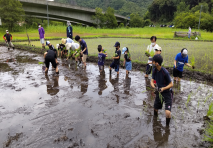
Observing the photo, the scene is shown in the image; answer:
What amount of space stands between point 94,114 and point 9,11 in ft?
107

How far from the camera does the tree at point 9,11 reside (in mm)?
28375

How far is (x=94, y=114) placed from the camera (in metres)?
3.92

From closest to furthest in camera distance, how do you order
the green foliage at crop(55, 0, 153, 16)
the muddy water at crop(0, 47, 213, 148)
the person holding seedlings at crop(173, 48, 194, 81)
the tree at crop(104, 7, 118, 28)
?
1. the muddy water at crop(0, 47, 213, 148)
2. the person holding seedlings at crop(173, 48, 194, 81)
3. the tree at crop(104, 7, 118, 28)
4. the green foliage at crop(55, 0, 153, 16)

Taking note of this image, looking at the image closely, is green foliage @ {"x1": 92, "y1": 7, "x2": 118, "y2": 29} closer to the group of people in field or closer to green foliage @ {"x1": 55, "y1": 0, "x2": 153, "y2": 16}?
the group of people in field

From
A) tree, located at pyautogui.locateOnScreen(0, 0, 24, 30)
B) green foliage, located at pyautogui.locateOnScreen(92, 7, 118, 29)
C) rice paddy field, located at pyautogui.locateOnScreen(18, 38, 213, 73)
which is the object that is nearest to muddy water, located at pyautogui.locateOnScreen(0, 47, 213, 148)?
rice paddy field, located at pyautogui.locateOnScreen(18, 38, 213, 73)

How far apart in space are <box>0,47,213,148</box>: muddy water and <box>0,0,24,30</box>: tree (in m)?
27.6

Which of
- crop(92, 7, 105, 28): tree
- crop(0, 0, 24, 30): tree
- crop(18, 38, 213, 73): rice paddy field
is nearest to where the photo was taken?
crop(18, 38, 213, 73): rice paddy field

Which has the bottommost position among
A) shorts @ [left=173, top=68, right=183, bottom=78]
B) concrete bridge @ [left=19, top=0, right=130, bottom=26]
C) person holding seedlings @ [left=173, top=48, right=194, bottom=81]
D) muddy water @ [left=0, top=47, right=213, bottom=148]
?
muddy water @ [left=0, top=47, right=213, bottom=148]

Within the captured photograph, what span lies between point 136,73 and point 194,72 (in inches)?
91.3

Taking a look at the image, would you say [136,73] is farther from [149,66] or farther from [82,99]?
[82,99]

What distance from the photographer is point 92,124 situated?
3.51 meters

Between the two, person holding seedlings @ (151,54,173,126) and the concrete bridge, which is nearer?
person holding seedlings @ (151,54,173,126)

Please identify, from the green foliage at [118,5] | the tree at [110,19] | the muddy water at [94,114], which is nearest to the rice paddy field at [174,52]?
the muddy water at [94,114]

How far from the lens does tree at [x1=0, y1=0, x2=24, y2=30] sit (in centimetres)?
2838
